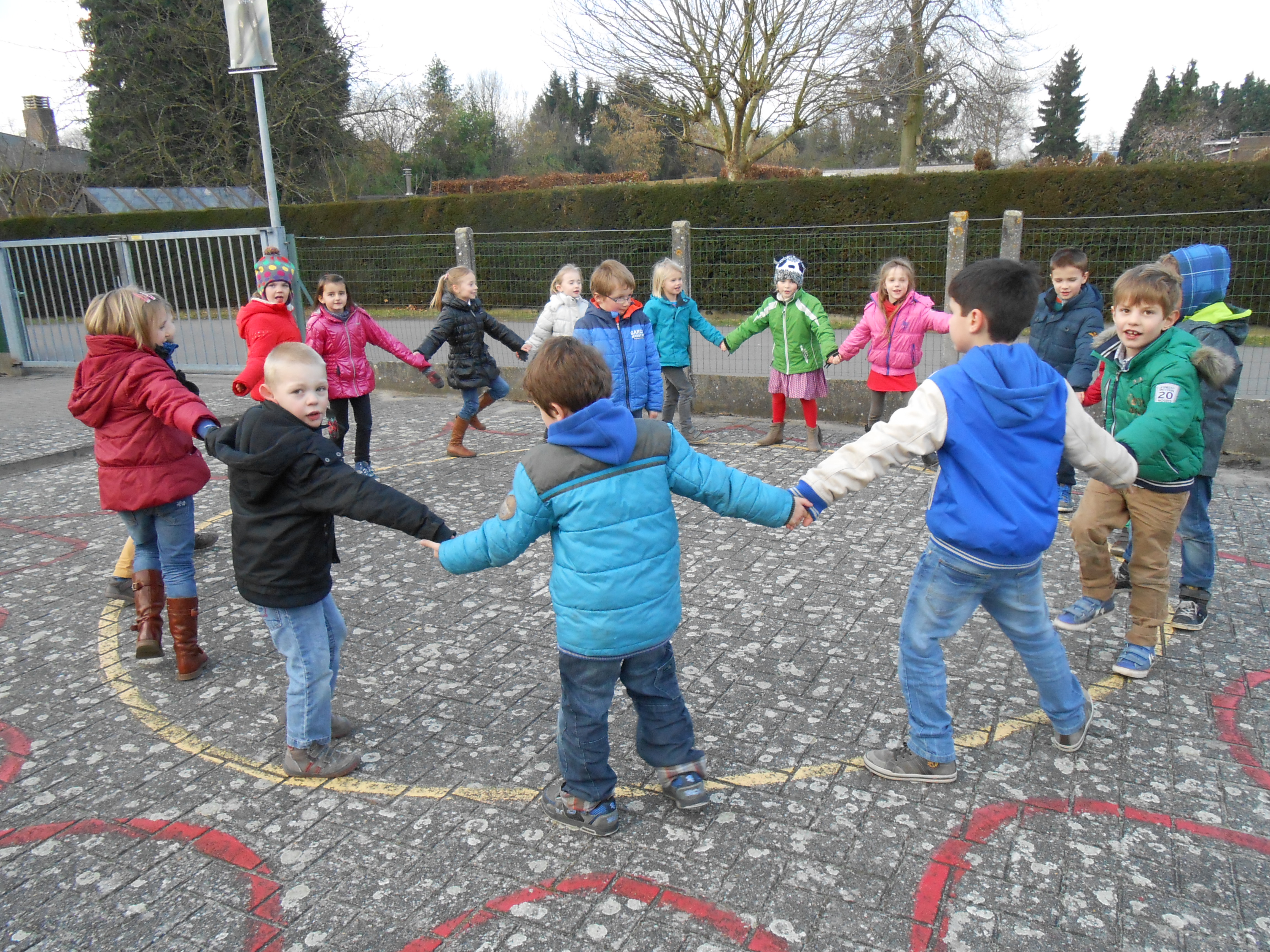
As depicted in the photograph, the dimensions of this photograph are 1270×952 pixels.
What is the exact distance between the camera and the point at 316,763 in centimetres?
332

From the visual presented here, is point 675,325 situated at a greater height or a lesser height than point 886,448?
lesser

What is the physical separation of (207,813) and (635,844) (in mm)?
1477

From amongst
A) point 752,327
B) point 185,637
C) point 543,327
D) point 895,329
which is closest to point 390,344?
point 543,327

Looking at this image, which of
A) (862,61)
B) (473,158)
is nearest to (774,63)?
(862,61)

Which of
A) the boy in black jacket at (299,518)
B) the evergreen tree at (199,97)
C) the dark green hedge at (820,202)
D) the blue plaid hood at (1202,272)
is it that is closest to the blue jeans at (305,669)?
the boy in black jacket at (299,518)

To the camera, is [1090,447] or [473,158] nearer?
[1090,447]

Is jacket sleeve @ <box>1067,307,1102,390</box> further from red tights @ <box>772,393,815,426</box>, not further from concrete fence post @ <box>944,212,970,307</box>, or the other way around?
concrete fence post @ <box>944,212,970,307</box>

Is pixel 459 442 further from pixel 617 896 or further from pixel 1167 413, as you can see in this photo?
pixel 617 896

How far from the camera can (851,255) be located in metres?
10.4

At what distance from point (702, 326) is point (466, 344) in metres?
2.13

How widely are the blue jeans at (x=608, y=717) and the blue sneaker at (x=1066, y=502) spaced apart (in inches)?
169

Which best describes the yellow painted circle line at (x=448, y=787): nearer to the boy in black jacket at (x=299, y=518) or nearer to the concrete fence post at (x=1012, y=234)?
the boy in black jacket at (x=299, y=518)

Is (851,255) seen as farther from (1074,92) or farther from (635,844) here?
(1074,92)

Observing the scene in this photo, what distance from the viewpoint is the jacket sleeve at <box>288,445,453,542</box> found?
3.08m
